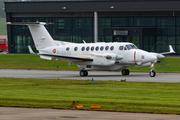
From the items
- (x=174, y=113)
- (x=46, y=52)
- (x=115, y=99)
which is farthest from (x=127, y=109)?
(x=46, y=52)

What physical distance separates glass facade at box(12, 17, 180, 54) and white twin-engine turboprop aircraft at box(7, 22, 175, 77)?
30.4m

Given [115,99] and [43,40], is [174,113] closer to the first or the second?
[115,99]

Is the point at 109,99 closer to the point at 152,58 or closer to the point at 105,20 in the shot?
the point at 152,58

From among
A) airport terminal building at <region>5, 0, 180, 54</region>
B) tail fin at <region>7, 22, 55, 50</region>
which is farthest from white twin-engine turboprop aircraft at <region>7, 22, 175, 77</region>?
airport terminal building at <region>5, 0, 180, 54</region>

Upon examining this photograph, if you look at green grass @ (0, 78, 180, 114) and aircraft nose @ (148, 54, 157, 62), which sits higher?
aircraft nose @ (148, 54, 157, 62)

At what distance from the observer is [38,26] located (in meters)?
34.0

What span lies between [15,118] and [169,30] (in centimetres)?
5479

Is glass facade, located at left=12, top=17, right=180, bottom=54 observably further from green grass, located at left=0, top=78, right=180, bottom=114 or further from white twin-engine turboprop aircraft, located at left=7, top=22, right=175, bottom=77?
green grass, located at left=0, top=78, right=180, bottom=114

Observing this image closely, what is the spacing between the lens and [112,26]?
215 feet

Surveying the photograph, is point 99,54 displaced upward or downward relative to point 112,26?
downward

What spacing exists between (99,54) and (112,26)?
3523 cm

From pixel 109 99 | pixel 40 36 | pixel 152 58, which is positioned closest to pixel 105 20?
pixel 40 36

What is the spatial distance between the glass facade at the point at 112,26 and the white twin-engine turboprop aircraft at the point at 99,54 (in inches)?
1197

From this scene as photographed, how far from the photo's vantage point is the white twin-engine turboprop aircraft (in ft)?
97.0
